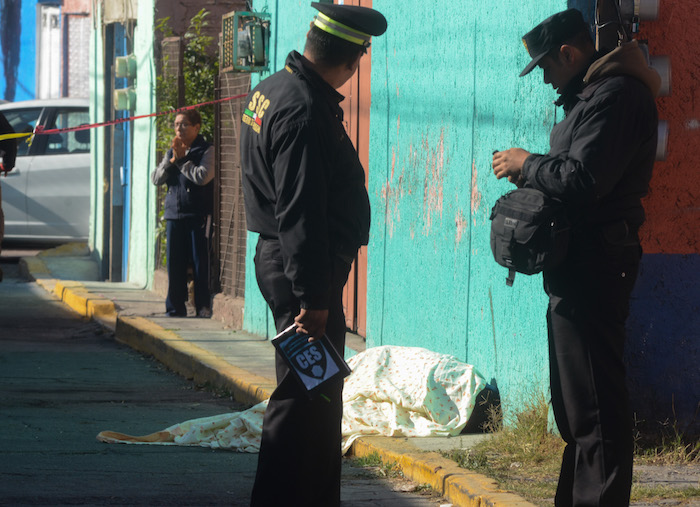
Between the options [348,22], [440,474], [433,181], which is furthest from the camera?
[433,181]

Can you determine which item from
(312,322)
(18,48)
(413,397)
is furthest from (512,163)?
(18,48)

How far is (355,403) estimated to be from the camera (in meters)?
6.48

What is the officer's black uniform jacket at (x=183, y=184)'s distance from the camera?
10.8m

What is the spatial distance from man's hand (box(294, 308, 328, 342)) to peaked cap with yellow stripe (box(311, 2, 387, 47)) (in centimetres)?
94

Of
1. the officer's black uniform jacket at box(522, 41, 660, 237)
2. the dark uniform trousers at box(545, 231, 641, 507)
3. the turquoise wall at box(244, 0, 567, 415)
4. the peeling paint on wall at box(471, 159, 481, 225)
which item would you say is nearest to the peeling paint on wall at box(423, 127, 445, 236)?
the turquoise wall at box(244, 0, 567, 415)

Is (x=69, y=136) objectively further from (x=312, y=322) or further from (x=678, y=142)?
(x=312, y=322)

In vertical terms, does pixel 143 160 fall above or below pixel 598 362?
above

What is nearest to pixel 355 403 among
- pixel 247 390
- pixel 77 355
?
pixel 247 390

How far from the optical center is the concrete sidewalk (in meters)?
5.24

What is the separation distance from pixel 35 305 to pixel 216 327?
118 inches

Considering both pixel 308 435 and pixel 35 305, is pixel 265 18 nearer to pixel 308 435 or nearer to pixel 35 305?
pixel 35 305

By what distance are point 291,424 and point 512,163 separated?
1.17m

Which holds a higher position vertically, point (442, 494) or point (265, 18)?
point (265, 18)

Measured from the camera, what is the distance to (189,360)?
8797 mm
